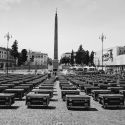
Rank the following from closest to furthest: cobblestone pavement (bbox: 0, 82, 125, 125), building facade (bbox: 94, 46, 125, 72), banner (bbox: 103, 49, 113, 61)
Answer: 1. cobblestone pavement (bbox: 0, 82, 125, 125)
2. building facade (bbox: 94, 46, 125, 72)
3. banner (bbox: 103, 49, 113, 61)

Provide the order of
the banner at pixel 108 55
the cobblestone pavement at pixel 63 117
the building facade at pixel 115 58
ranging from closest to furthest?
the cobblestone pavement at pixel 63 117 < the building facade at pixel 115 58 < the banner at pixel 108 55

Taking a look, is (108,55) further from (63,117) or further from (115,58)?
(63,117)

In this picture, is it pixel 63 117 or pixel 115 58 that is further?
pixel 115 58

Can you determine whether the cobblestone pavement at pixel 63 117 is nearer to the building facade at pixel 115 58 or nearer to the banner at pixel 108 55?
the building facade at pixel 115 58

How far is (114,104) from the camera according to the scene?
651 inches

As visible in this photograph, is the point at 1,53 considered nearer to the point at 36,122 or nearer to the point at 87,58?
the point at 87,58

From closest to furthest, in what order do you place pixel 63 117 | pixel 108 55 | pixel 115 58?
pixel 63 117 < pixel 115 58 < pixel 108 55

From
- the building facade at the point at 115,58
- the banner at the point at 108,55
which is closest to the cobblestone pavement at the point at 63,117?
the building facade at the point at 115,58

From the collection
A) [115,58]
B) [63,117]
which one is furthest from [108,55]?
[63,117]

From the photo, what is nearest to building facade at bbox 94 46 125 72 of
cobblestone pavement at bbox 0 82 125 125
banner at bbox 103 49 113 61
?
banner at bbox 103 49 113 61

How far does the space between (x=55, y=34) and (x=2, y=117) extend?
6312 cm

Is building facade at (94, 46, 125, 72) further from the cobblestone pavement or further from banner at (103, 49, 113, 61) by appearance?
the cobblestone pavement

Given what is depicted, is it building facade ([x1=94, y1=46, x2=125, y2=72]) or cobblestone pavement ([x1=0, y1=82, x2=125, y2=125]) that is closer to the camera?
cobblestone pavement ([x1=0, y1=82, x2=125, y2=125])

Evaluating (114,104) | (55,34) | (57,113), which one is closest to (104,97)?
(114,104)
